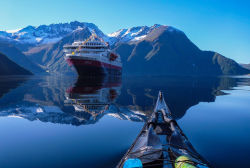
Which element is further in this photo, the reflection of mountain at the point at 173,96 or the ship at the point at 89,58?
the ship at the point at 89,58

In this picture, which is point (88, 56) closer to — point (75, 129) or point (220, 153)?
point (75, 129)

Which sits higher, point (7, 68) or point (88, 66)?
point (88, 66)

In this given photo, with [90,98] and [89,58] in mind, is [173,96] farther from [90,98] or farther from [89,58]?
[89,58]

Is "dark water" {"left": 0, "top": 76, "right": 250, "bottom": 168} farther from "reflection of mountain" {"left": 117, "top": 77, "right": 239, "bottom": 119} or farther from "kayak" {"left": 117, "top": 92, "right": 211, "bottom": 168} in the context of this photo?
"reflection of mountain" {"left": 117, "top": 77, "right": 239, "bottom": 119}

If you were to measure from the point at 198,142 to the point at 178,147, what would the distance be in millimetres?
3060

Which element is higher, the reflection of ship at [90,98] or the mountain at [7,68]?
the mountain at [7,68]

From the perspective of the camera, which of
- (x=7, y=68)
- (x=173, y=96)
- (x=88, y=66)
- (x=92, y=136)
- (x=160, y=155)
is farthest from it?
(x=7, y=68)

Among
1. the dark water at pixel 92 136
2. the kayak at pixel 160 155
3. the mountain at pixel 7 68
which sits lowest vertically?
the dark water at pixel 92 136

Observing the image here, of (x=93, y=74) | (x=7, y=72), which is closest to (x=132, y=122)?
(x=93, y=74)

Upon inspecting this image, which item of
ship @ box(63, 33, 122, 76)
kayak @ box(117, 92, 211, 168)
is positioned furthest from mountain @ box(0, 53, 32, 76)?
kayak @ box(117, 92, 211, 168)

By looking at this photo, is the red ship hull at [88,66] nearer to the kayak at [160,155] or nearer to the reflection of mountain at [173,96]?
the reflection of mountain at [173,96]

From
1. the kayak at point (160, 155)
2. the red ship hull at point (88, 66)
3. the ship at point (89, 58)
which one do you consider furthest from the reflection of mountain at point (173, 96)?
the ship at point (89, 58)

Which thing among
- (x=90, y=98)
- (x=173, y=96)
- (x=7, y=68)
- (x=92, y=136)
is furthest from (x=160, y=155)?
(x=7, y=68)

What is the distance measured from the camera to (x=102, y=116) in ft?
41.9
